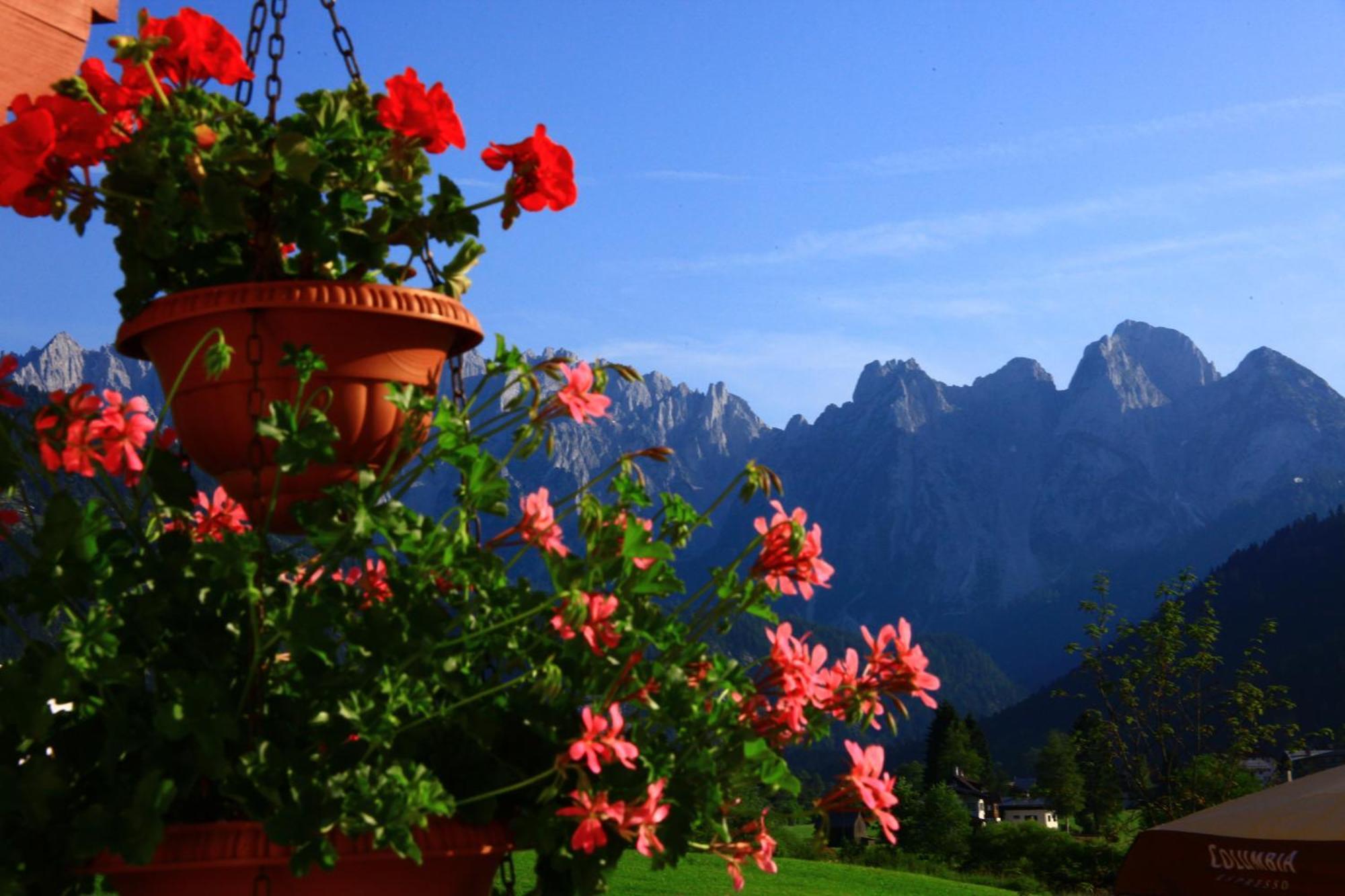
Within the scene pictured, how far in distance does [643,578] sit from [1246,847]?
248 inches

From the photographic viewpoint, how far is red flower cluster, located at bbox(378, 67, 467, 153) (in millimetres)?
1738

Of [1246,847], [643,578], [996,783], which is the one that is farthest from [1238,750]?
[996,783]

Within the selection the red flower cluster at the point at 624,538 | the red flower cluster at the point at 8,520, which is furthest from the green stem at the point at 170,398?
the red flower cluster at the point at 624,538

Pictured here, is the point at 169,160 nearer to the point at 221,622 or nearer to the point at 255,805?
the point at 221,622

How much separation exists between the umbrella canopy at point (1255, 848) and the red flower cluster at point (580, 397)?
595 centimetres

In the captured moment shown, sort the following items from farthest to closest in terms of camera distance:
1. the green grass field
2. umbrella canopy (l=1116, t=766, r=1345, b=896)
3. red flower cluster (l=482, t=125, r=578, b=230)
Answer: the green grass field → umbrella canopy (l=1116, t=766, r=1345, b=896) → red flower cluster (l=482, t=125, r=578, b=230)

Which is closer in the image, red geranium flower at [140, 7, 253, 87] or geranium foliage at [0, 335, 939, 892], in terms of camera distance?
geranium foliage at [0, 335, 939, 892]

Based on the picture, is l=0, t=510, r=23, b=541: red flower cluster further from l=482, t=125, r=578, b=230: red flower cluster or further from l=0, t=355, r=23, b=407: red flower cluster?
l=482, t=125, r=578, b=230: red flower cluster

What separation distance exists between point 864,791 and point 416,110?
1.17m

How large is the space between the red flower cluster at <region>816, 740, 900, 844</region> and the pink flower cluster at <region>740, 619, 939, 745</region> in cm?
7

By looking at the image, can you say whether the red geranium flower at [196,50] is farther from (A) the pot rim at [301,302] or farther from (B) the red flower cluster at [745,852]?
(B) the red flower cluster at [745,852]

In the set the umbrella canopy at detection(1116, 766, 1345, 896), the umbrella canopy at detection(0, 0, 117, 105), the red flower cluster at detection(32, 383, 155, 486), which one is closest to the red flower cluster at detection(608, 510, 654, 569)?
the red flower cluster at detection(32, 383, 155, 486)

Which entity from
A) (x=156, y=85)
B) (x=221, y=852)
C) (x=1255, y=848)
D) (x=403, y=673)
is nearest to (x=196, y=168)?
(x=156, y=85)

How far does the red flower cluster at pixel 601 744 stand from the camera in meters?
1.39
